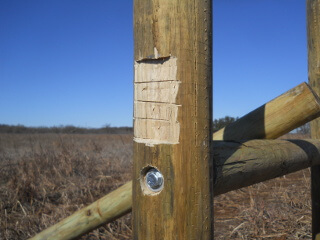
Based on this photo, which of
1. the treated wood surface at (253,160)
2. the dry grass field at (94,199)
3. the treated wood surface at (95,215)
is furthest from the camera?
the dry grass field at (94,199)

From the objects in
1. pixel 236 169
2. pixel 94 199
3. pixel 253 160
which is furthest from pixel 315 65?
pixel 94 199

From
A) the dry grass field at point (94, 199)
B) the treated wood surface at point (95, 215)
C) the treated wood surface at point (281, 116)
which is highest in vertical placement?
the treated wood surface at point (281, 116)

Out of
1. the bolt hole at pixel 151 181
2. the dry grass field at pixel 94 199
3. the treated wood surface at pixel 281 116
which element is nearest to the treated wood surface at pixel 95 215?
the bolt hole at pixel 151 181

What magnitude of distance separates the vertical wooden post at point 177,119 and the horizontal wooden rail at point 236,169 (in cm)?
16

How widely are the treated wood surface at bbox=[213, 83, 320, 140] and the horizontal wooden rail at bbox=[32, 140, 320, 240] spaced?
0.29 ft

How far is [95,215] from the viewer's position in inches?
62.7

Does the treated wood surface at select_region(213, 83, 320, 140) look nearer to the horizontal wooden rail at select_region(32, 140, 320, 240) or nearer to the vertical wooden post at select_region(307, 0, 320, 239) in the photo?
the horizontal wooden rail at select_region(32, 140, 320, 240)

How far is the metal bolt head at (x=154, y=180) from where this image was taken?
0.98 m

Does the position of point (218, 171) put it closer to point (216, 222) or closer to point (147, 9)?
point (147, 9)

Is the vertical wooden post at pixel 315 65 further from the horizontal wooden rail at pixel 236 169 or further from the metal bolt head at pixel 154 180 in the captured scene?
the metal bolt head at pixel 154 180

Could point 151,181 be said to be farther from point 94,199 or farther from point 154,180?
point 94,199

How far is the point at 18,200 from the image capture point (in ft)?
13.2

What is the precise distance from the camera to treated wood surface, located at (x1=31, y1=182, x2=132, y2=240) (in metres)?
1.44

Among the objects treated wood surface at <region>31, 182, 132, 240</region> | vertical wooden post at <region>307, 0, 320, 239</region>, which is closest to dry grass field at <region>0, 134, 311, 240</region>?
vertical wooden post at <region>307, 0, 320, 239</region>
